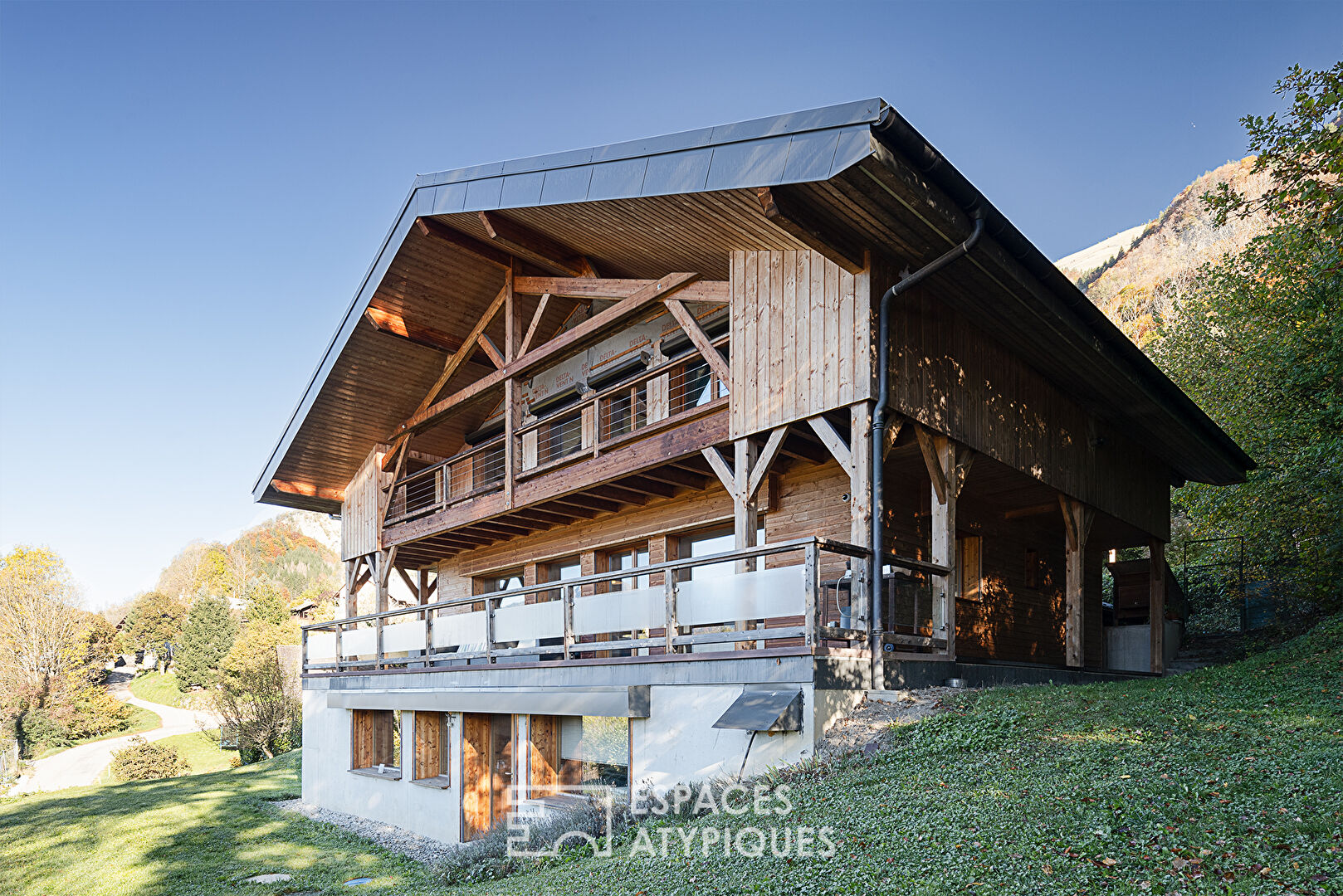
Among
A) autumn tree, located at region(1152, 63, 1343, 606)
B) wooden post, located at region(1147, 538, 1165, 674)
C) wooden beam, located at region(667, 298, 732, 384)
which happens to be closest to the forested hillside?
autumn tree, located at region(1152, 63, 1343, 606)

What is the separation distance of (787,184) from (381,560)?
12.0 metres

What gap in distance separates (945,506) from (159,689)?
53256 mm

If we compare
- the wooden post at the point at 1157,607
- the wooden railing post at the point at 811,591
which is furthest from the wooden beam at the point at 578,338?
the wooden post at the point at 1157,607

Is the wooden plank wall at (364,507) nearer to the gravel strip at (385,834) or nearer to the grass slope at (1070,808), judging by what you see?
the gravel strip at (385,834)

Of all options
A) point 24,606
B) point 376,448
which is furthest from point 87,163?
point 376,448

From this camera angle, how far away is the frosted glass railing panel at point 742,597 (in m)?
7.70

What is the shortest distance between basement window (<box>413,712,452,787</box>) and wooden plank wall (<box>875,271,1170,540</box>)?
7.74 m

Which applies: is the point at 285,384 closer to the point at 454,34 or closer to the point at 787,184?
the point at 454,34

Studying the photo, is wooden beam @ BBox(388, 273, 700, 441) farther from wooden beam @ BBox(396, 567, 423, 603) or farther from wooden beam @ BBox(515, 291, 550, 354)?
wooden beam @ BBox(396, 567, 423, 603)

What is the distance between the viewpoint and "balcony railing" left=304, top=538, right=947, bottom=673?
7.73 m

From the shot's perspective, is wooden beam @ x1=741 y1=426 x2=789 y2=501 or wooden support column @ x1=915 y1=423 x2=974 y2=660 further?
wooden beam @ x1=741 y1=426 x2=789 y2=501

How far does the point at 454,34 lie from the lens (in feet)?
90.8

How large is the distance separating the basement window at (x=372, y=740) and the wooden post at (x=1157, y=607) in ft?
40.9

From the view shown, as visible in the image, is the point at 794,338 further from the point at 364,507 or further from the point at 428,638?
the point at 364,507
